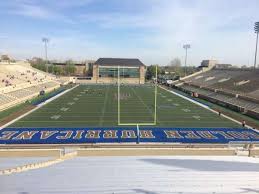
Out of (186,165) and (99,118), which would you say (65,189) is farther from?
(99,118)

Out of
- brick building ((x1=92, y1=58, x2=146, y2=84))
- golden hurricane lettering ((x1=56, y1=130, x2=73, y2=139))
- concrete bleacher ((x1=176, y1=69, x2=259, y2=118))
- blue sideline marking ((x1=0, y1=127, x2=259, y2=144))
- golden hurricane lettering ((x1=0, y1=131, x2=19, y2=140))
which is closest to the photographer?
blue sideline marking ((x1=0, y1=127, x2=259, y2=144))

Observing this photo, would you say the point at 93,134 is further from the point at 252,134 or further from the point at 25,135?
the point at 252,134

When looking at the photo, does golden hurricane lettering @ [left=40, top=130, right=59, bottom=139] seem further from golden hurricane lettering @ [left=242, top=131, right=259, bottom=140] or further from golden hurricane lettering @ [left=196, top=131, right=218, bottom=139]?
golden hurricane lettering @ [left=242, top=131, right=259, bottom=140]

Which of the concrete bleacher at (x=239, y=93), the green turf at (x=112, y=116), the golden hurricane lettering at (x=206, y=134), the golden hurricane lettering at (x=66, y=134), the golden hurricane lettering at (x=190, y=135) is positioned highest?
the concrete bleacher at (x=239, y=93)

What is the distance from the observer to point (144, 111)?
27984 mm

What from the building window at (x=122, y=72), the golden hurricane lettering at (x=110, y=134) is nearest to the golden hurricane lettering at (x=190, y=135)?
the golden hurricane lettering at (x=110, y=134)

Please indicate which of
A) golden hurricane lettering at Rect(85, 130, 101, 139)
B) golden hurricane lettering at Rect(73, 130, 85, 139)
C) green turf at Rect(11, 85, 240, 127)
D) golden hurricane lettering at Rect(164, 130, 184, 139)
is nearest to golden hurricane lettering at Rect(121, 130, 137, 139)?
golden hurricane lettering at Rect(85, 130, 101, 139)

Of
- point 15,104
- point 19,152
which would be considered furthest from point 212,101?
point 19,152

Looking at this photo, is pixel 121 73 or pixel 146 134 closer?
pixel 146 134

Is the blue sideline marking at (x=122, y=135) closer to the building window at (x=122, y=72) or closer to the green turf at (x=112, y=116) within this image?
the green turf at (x=112, y=116)

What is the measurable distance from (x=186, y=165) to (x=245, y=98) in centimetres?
2804

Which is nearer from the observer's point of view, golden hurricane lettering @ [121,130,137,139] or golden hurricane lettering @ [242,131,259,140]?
golden hurricane lettering @ [121,130,137,139]

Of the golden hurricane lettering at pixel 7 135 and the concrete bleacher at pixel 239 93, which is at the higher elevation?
the concrete bleacher at pixel 239 93

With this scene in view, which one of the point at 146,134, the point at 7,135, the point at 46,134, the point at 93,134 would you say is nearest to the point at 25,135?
the point at 7,135
